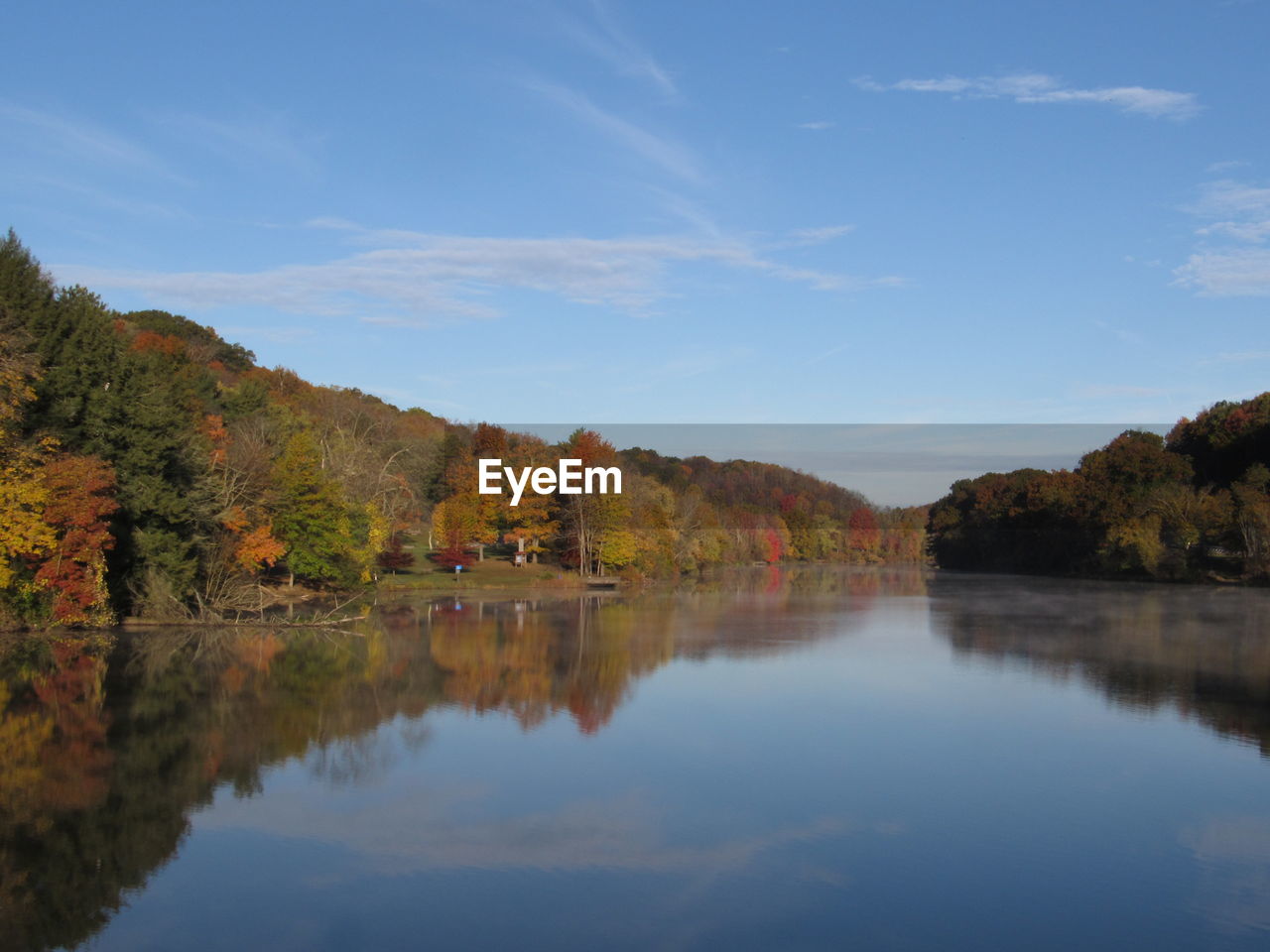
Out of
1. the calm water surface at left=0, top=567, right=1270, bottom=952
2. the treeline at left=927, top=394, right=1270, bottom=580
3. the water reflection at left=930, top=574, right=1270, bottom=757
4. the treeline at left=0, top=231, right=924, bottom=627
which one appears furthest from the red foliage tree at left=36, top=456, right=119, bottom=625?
the treeline at left=927, top=394, right=1270, bottom=580

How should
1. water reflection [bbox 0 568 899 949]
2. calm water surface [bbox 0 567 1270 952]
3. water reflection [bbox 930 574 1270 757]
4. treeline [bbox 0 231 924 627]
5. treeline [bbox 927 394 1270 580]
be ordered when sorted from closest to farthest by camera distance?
1. calm water surface [bbox 0 567 1270 952]
2. water reflection [bbox 0 568 899 949]
3. water reflection [bbox 930 574 1270 757]
4. treeline [bbox 0 231 924 627]
5. treeline [bbox 927 394 1270 580]

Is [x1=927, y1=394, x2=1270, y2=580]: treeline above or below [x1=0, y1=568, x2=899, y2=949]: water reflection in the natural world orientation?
above

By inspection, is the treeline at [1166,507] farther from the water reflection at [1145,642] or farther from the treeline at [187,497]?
the treeline at [187,497]

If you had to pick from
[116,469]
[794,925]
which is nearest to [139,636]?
[116,469]

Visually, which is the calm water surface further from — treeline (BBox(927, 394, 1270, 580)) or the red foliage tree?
treeline (BBox(927, 394, 1270, 580))

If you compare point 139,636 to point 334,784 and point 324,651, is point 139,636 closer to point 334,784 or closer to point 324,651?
point 324,651

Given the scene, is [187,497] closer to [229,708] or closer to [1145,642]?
[229,708]

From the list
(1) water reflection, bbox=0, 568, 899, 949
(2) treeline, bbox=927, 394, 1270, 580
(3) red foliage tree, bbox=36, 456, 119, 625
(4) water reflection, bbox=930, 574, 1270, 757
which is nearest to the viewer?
(1) water reflection, bbox=0, 568, 899, 949
